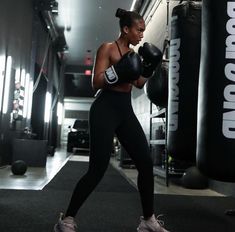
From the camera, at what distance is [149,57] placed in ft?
7.06

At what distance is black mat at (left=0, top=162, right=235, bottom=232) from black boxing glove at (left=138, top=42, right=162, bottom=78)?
3.28 ft

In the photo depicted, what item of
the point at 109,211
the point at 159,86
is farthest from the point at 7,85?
the point at 109,211

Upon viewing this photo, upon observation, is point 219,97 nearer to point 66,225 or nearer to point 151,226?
point 151,226

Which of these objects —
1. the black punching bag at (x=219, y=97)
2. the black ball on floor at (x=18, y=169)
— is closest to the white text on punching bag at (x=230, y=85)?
the black punching bag at (x=219, y=97)

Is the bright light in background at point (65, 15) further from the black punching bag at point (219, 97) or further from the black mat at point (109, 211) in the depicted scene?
the black punching bag at point (219, 97)

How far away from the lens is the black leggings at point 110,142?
191 centimetres

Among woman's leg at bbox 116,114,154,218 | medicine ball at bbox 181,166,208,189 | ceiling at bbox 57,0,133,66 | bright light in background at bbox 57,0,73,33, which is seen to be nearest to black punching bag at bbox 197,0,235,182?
woman's leg at bbox 116,114,154,218

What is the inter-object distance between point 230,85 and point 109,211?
1.53 m

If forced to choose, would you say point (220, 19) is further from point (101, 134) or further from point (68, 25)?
point (68, 25)

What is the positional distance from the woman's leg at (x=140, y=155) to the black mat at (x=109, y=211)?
32cm

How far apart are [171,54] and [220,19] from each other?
42.4 inches

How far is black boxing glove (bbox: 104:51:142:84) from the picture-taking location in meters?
1.88

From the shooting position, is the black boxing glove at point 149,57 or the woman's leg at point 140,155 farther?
the black boxing glove at point 149,57

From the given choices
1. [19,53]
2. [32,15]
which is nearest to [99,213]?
[19,53]
